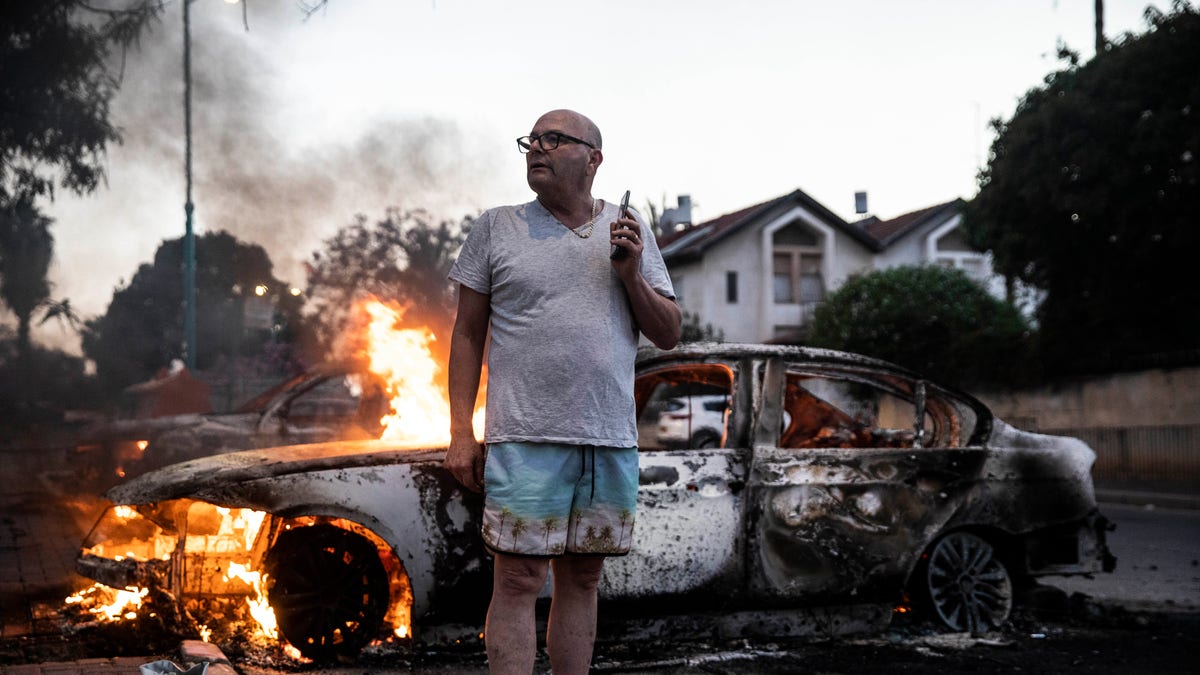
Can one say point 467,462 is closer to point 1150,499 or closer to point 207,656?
point 207,656

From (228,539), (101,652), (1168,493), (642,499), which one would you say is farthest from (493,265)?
(1168,493)

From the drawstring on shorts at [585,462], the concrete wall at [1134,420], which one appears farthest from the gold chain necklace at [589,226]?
the concrete wall at [1134,420]

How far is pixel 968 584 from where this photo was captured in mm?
5879

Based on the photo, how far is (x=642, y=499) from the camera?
5137 mm

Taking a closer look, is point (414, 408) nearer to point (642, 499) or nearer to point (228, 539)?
point (228, 539)

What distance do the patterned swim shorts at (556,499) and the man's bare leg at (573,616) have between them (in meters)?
0.11

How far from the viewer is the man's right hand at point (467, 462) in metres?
3.19

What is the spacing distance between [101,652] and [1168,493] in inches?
611

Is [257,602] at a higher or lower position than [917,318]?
lower

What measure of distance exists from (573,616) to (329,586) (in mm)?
1948

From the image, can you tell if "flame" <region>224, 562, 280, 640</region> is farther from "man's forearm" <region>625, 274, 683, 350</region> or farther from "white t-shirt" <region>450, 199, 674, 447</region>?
"man's forearm" <region>625, 274, 683, 350</region>

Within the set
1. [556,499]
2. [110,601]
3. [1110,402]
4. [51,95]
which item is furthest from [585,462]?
[1110,402]

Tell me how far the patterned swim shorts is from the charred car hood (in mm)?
1808

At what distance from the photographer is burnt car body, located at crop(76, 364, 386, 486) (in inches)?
383
